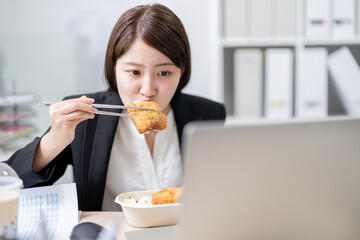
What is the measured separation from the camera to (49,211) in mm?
1037

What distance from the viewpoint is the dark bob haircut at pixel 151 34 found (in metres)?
1.27

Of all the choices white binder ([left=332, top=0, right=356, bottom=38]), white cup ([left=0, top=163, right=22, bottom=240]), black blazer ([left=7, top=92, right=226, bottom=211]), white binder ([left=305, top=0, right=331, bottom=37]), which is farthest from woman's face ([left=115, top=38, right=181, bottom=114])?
white binder ([left=332, top=0, right=356, bottom=38])

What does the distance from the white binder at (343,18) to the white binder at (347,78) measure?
17cm

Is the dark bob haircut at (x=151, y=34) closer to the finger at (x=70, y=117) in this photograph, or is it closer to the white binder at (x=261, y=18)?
the finger at (x=70, y=117)

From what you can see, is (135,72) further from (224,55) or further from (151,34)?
(224,55)

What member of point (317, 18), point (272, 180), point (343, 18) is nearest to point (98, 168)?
point (272, 180)

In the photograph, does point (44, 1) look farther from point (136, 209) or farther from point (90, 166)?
point (136, 209)

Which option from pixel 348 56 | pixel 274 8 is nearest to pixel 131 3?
pixel 274 8

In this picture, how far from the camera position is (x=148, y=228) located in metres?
0.97

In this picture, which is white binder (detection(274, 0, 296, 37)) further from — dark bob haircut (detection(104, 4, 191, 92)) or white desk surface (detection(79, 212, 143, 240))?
white desk surface (detection(79, 212, 143, 240))

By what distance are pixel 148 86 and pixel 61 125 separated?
11.9 inches

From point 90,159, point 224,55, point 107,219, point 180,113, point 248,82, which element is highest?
point 224,55

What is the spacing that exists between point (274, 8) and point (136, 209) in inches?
68.4

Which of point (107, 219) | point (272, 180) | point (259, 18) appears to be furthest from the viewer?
point (259, 18)
